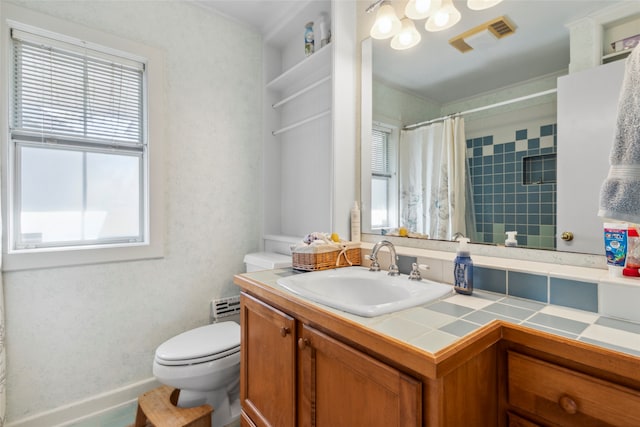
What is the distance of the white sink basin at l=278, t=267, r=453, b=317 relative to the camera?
3.32 ft

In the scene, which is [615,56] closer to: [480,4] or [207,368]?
[480,4]

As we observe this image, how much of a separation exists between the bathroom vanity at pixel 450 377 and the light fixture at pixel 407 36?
1.22 metres

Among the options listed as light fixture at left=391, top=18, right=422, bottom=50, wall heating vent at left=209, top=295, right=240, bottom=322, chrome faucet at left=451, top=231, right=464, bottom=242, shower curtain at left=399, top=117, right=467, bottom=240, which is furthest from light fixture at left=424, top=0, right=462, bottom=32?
wall heating vent at left=209, top=295, right=240, bottom=322

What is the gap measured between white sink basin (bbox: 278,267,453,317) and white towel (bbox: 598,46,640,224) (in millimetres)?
493

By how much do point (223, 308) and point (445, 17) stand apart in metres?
2.07

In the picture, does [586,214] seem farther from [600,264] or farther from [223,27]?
[223,27]

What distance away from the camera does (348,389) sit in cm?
81

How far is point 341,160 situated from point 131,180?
128 centimetres

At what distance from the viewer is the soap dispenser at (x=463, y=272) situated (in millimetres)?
1004

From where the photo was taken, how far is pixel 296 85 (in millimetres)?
2219

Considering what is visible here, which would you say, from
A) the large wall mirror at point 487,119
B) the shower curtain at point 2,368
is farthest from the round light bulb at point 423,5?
the shower curtain at point 2,368

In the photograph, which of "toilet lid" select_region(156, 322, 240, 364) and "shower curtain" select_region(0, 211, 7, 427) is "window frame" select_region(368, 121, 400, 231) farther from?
"shower curtain" select_region(0, 211, 7, 427)

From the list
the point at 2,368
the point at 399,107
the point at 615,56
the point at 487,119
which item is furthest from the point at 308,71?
the point at 2,368

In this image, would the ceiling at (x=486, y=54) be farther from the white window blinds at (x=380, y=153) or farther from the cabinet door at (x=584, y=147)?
the white window blinds at (x=380, y=153)
